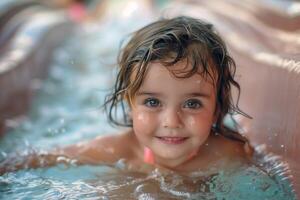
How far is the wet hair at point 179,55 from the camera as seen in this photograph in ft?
5.24

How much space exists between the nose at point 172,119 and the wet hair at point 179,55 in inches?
4.3

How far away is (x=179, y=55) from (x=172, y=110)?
0.16 metres

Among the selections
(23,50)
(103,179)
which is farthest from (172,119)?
(23,50)

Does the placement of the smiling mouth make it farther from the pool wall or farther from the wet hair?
the pool wall

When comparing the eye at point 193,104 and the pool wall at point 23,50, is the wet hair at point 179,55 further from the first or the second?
the pool wall at point 23,50

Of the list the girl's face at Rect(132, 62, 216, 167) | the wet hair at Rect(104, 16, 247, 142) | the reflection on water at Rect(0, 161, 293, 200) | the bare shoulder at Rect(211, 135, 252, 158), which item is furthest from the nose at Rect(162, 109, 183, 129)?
the bare shoulder at Rect(211, 135, 252, 158)

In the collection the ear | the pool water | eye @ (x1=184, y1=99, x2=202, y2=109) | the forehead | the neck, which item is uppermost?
the forehead

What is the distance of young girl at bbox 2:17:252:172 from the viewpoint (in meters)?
1.59

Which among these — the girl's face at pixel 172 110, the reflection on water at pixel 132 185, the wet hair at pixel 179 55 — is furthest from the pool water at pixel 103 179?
the wet hair at pixel 179 55

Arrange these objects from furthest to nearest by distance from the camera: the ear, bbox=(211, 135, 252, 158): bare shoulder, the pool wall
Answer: the pool wall
bbox=(211, 135, 252, 158): bare shoulder
the ear

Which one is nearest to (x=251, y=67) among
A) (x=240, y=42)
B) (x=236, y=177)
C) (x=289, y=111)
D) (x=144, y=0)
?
(x=240, y=42)

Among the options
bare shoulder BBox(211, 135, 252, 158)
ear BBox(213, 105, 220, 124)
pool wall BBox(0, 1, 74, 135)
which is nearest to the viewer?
ear BBox(213, 105, 220, 124)

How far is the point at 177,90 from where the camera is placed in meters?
1.59

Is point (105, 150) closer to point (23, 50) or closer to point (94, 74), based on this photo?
point (23, 50)
